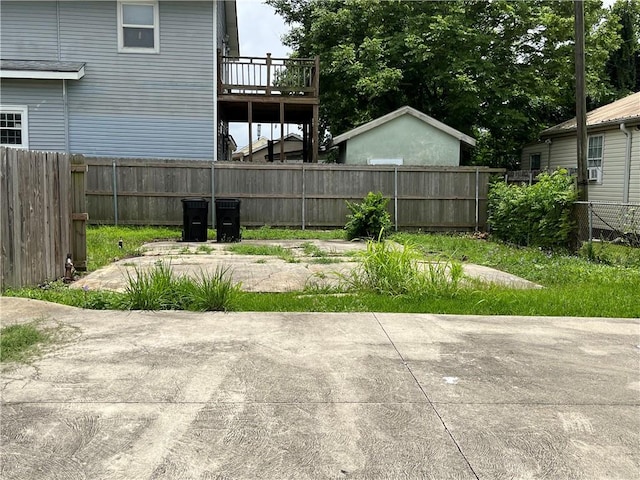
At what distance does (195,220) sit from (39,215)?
6327 mm

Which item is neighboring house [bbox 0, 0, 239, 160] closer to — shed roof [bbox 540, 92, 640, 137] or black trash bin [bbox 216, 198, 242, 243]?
black trash bin [bbox 216, 198, 242, 243]

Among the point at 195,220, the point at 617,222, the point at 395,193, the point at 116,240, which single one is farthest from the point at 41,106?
the point at 617,222

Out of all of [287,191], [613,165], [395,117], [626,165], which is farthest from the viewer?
[395,117]

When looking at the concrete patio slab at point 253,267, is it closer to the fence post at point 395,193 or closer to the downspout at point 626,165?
the fence post at point 395,193

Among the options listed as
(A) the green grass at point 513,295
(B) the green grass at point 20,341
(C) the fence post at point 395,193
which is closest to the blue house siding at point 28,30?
(A) the green grass at point 513,295

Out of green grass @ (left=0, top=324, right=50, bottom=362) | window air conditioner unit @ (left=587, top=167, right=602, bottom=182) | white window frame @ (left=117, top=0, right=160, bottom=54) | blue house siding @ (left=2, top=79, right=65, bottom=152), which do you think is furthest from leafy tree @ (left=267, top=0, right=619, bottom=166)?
green grass @ (left=0, top=324, right=50, bottom=362)

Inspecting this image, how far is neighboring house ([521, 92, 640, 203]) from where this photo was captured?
50.7 ft

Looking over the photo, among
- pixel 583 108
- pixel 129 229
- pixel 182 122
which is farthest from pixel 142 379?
pixel 182 122

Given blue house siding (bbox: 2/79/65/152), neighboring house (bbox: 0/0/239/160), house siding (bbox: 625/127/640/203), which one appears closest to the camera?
house siding (bbox: 625/127/640/203)

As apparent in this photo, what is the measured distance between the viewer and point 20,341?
4.45m

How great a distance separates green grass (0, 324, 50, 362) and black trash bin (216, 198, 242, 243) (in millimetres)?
8280

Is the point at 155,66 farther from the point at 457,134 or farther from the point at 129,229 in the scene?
the point at 457,134

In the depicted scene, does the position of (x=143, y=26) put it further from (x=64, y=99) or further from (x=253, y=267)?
(x=253, y=267)

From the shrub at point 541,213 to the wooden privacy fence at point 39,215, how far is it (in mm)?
9447
